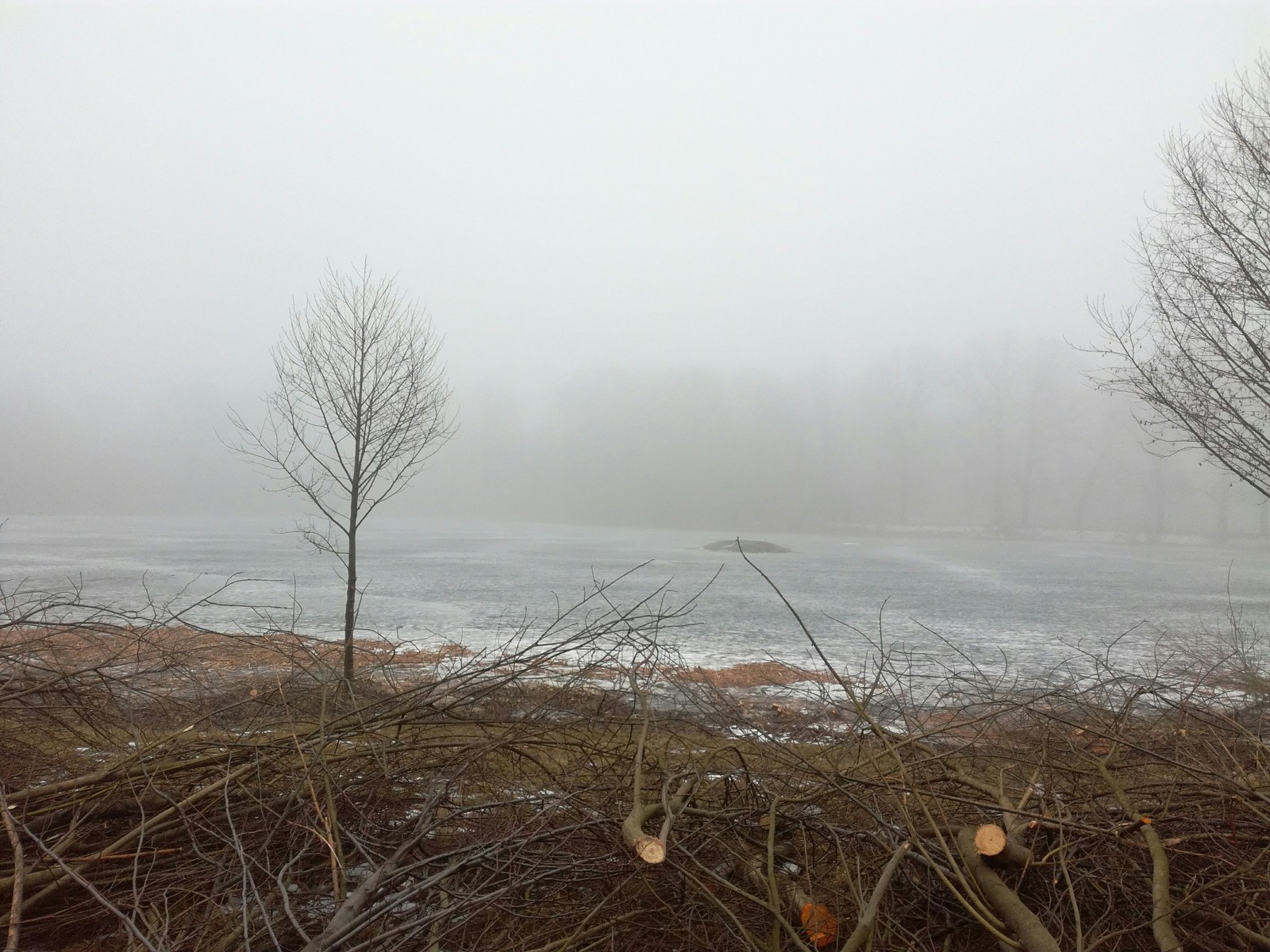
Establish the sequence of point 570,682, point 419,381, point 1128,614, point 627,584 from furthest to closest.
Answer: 1. point 627,584
2. point 1128,614
3. point 419,381
4. point 570,682

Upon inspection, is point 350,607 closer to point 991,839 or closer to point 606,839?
point 606,839

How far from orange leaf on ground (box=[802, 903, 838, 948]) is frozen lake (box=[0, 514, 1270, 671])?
5155 mm

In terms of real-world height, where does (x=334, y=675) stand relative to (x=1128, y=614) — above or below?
above

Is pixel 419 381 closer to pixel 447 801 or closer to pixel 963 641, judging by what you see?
pixel 447 801

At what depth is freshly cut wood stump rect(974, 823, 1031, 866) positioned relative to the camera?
9.48 ft

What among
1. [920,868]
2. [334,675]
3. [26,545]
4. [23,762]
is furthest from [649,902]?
[26,545]

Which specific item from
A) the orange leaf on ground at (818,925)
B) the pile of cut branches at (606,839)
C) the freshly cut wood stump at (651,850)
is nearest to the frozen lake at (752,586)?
the pile of cut branches at (606,839)

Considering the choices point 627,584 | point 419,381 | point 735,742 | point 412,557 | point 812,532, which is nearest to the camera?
point 735,742

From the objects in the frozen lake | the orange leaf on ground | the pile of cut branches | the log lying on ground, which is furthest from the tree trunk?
the log lying on ground

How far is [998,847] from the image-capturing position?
2.88 metres

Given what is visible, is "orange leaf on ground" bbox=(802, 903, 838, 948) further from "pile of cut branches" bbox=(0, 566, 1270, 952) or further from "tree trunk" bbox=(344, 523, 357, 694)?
"tree trunk" bbox=(344, 523, 357, 694)

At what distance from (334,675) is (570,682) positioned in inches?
59.7

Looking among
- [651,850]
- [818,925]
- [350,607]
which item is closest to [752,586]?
[350,607]

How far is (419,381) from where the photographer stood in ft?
30.7
